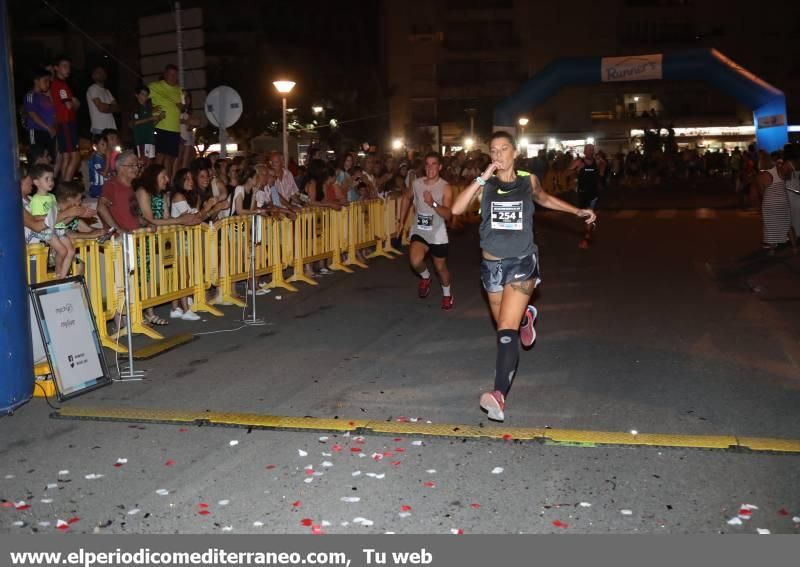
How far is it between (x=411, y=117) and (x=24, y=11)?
93.8 feet

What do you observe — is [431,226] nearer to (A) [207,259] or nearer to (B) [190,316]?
(A) [207,259]

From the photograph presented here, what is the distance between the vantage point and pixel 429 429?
249 inches

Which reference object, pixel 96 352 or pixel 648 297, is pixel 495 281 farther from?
pixel 648 297

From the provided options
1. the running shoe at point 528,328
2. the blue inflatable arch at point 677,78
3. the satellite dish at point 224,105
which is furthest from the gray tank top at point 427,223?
the blue inflatable arch at point 677,78

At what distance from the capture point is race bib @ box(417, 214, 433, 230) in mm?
11438

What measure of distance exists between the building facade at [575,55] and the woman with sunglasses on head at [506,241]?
60830mm

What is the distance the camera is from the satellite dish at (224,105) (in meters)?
15.2

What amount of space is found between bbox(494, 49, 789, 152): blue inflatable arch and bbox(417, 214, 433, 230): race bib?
21409 millimetres

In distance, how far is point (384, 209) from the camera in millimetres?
18125

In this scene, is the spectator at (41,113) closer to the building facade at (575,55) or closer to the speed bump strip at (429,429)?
the speed bump strip at (429,429)

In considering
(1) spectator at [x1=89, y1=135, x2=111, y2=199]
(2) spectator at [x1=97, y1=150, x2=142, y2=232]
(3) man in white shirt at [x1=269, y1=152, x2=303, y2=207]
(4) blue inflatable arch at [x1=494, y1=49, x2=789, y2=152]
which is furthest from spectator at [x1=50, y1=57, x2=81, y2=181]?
(4) blue inflatable arch at [x1=494, y1=49, x2=789, y2=152]

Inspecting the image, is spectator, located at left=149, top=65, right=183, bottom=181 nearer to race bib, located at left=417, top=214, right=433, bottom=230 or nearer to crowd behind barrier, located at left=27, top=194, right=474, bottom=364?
crowd behind barrier, located at left=27, top=194, right=474, bottom=364

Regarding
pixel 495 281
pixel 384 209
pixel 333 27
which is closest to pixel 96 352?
pixel 495 281

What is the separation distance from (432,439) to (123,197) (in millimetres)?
5208
